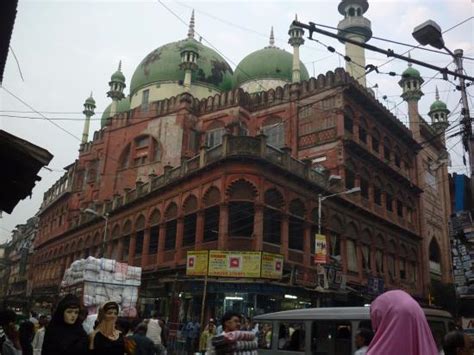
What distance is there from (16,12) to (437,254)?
4354 centimetres

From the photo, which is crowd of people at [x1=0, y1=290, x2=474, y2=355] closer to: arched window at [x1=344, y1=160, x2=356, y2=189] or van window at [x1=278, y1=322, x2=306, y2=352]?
van window at [x1=278, y1=322, x2=306, y2=352]

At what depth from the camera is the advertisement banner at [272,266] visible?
2280cm

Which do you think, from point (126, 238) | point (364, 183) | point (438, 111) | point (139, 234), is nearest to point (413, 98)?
point (438, 111)

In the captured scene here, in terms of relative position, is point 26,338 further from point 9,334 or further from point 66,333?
point 66,333

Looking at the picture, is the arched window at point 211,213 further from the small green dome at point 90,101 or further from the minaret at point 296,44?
the small green dome at point 90,101

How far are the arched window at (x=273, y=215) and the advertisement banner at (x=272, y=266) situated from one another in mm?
2137

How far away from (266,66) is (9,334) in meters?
36.1

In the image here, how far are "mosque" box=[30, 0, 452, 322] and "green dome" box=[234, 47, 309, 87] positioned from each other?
0.39 feet

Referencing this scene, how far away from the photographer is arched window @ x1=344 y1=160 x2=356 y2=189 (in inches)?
1237

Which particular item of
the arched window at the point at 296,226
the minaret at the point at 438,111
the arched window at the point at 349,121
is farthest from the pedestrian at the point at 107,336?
the minaret at the point at 438,111

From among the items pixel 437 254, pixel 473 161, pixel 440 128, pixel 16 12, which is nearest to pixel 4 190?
pixel 16 12

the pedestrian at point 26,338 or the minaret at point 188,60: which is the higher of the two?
the minaret at point 188,60

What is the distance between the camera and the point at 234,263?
23297 millimetres

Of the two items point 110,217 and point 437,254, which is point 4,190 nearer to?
point 110,217
